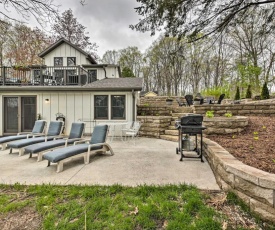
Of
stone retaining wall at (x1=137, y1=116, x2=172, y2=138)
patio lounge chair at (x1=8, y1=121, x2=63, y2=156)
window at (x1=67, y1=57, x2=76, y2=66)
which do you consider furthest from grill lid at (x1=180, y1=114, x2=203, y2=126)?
window at (x1=67, y1=57, x2=76, y2=66)

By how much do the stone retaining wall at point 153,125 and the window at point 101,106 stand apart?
184 cm

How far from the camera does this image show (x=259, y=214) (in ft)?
7.14

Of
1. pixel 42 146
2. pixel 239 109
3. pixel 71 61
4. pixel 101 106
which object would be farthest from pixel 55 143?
pixel 71 61

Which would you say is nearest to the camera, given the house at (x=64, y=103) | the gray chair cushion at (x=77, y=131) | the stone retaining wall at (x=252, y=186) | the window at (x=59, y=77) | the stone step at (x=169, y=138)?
the stone retaining wall at (x=252, y=186)

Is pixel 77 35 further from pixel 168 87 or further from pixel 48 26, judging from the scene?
pixel 48 26

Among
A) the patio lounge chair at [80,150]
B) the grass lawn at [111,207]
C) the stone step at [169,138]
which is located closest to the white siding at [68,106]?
the stone step at [169,138]

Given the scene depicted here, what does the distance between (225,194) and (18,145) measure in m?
5.64

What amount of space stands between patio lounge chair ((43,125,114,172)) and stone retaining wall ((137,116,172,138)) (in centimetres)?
346

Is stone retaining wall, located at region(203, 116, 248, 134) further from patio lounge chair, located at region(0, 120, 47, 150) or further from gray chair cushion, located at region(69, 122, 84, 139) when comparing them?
patio lounge chair, located at region(0, 120, 47, 150)

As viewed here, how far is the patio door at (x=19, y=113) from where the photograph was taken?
29.9ft

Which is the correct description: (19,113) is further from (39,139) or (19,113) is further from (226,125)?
(226,125)

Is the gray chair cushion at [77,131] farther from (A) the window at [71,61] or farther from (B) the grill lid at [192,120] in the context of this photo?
(A) the window at [71,61]

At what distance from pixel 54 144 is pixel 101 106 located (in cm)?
410

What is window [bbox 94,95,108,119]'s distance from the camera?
29.1ft
